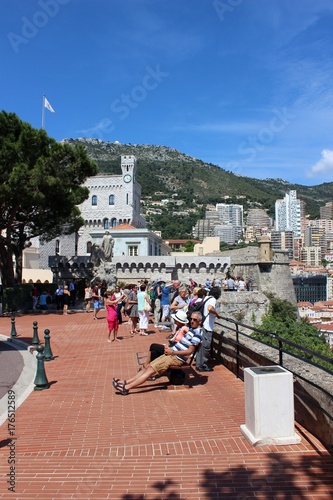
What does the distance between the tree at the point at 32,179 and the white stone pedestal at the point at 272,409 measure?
18396 mm

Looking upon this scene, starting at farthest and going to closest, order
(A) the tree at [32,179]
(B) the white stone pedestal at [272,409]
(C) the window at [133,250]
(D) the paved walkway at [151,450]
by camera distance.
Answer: (C) the window at [133,250]
(A) the tree at [32,179]
(B) the white stone pedestal at [272,409]
(D) the paved walkway at [151,450]

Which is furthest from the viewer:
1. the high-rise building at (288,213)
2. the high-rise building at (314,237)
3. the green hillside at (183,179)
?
the high-rise building at (314,237)

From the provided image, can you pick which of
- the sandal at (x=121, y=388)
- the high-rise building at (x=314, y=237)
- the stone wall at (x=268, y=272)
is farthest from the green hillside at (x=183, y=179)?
the sandal at (x=121, y=388)

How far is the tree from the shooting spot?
20891 millimetres

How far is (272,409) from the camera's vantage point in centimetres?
449

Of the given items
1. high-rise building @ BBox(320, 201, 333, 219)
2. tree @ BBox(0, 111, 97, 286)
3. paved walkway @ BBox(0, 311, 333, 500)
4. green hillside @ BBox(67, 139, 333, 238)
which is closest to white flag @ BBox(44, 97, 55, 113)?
tree @ BBox(0, 111, 97, 286)

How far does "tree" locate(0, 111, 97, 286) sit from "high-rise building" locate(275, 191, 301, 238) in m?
142

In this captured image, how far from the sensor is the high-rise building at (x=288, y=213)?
161375mm

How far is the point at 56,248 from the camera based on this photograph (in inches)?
2045

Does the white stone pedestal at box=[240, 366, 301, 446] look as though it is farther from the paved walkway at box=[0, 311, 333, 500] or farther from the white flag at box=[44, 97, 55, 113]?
the white flag at box=[44, 97, 55, 113]

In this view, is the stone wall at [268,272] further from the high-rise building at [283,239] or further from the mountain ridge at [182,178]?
the high-rise building at [283,239]

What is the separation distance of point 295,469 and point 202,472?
34.2 inches

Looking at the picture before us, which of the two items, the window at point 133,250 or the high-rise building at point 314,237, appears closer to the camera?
the window at point 133,250

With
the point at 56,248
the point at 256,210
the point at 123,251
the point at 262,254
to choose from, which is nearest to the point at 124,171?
the point at 56,248
